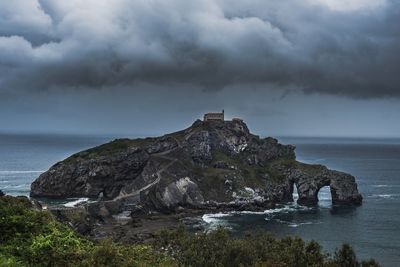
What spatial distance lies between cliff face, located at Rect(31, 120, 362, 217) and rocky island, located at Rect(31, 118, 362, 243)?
29 centimetres

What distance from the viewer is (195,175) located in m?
158

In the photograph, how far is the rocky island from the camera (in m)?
146

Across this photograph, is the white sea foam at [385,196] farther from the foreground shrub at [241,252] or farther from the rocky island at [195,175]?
the foreground shrub at [241,252]

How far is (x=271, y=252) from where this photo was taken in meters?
65.6

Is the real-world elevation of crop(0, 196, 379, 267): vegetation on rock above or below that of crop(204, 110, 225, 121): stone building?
below

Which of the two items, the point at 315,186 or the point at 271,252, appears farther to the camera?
the point at 315,186

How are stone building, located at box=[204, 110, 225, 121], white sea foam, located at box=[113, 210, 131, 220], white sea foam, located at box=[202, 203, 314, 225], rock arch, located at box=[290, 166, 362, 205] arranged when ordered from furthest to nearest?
stone building, located at box=[204, 110, 225, 121] < rock arch, located at box=[290, 166, 362, 205] < white sea foam, located at box=[113, 210, 131, 220] < white sea foam, located at box=[202, 203, 314, 225]

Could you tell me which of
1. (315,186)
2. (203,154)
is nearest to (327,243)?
(315,186)

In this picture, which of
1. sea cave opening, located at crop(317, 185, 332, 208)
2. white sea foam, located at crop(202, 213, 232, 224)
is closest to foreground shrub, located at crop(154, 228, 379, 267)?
white sea foam, located at crop(202, 213, 232, 224)

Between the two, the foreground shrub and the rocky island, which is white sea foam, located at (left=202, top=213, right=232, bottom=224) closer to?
the rocky island

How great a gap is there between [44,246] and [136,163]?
12503 cm

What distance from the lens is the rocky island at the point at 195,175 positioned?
14600 centimetres

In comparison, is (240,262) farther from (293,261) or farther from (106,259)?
(106,259)

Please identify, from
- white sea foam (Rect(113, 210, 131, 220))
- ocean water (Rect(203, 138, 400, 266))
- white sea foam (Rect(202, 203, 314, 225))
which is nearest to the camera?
ocean water (Rect(203, 138, 400, 266))
